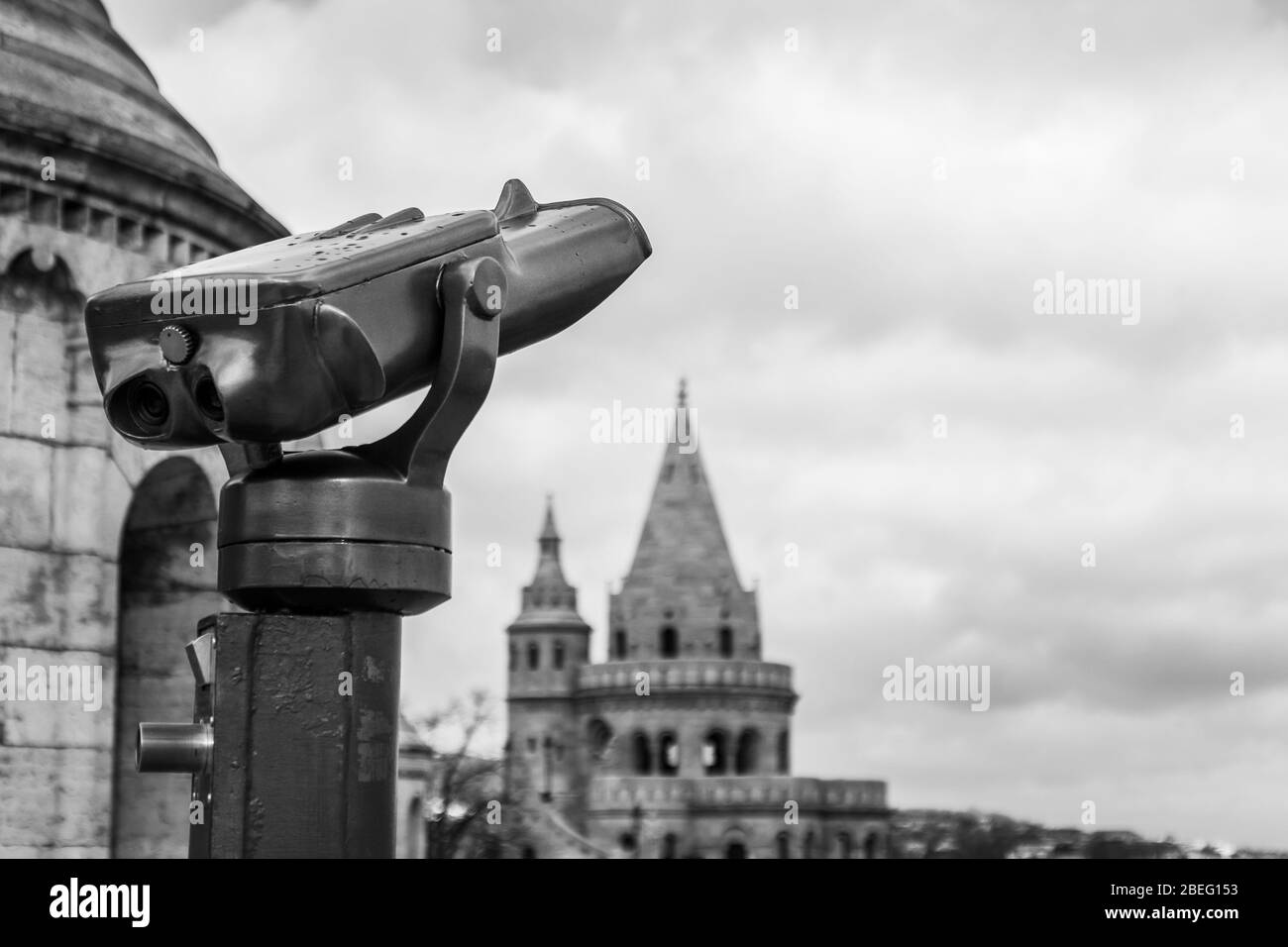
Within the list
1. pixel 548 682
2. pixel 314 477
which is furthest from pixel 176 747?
pixel 548 682

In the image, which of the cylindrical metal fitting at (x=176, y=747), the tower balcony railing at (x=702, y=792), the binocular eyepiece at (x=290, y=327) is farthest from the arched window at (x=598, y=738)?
the binocular eyepiece at (x=290, y=327)

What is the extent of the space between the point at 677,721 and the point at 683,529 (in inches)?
309

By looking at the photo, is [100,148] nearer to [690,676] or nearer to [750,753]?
[690,676]

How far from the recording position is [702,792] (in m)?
68.9

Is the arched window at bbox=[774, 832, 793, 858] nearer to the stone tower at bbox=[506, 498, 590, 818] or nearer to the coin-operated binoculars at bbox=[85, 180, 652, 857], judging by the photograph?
the stone tower at bbox=[506, 498, 590, 818]

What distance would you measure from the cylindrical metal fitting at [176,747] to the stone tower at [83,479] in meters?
9.08

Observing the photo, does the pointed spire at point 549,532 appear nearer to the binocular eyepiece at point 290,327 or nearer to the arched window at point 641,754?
the arched window at point 641,754

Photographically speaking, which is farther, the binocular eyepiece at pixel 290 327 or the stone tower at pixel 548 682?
the stone tower at pixel 548 682

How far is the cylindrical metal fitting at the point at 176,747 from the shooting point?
163 inches

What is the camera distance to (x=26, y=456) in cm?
1295

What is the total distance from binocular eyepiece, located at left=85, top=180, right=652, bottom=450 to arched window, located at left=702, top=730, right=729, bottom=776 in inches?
2683

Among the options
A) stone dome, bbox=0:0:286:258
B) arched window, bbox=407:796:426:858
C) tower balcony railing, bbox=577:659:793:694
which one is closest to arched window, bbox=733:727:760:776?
tower balcony railing, bbox=577:659:793:694
